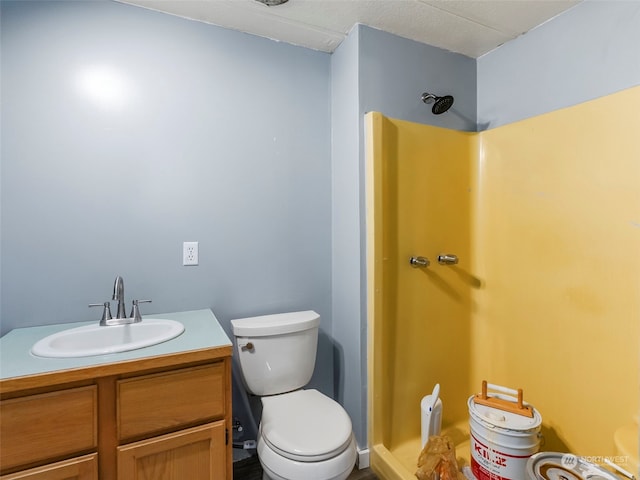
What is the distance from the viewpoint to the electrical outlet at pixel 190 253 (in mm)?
1573

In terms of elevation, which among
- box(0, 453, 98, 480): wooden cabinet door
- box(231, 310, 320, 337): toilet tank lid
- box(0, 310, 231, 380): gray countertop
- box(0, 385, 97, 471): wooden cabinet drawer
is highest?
box(0, 310, 231, 380): gray countertop

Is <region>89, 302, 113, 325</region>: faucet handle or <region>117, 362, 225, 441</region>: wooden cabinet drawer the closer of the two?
<region>117, 362, 225, 441</region>: wooden cabinet drawer

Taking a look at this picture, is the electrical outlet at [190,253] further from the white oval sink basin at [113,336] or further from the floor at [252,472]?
the floor at [252,472]

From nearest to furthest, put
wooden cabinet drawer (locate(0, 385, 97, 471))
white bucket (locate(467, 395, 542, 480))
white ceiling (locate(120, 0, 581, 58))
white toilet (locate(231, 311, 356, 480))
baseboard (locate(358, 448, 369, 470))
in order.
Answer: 1. wooden cabinet drawer (locate(0, 385, 97, 471))
2. white toilet (locate(231, 311, 356, 480))
3. white bucket (locate(467, 395, 542, 480))
4. white ceiling (locate(120, 0, 581, 58))
5. baseboard (locate(358, 448, 369, 470))

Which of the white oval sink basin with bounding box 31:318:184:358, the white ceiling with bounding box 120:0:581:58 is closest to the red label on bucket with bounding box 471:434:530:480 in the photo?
the white oval sink basin with bounding box 31:318:184:358

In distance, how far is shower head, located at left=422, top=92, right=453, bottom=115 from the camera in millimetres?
1667

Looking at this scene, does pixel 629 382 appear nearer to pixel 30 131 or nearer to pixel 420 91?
pixel 420 91

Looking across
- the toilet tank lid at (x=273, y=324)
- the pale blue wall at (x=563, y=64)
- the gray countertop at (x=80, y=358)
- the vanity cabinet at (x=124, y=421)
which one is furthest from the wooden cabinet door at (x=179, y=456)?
the pale blue wall at (x=563, y=64)

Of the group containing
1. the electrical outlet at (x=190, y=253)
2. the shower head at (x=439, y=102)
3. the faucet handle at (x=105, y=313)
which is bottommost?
the faucet handle at (x=105, y=313)

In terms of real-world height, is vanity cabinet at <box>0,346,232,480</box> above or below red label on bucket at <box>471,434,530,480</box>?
above

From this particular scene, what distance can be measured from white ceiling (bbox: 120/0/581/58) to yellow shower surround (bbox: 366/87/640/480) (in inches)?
19.2

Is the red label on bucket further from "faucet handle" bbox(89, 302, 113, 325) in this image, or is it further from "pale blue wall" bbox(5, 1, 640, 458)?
"faucet handle" bbox(89, 302, 113, 325)

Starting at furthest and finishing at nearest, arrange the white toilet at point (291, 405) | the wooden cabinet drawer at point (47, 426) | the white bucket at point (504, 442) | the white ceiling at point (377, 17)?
the white ceiling at point (377, 17), the white bucket at point (504, 442), the white toilet at point (291, 405), the wooden cabinet drawer at point (47, 426)

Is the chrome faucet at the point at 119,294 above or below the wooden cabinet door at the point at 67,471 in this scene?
above
